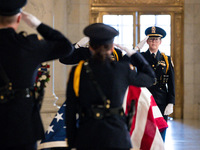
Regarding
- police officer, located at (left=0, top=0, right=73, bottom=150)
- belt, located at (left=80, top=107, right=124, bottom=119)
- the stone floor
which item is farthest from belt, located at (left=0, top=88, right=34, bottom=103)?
the stone floor

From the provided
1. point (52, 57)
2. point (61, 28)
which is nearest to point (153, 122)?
point (52, 57)

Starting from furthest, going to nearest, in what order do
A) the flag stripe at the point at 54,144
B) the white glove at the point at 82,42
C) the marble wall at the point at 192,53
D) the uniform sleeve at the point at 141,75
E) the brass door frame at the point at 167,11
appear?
the brass door frame at the point at 167,11
the marble wall at the point at 192,53
the white glove at the point at 82,42
the flag stripe at the point at 54,144
the uniform sleeve at the point at 141,75

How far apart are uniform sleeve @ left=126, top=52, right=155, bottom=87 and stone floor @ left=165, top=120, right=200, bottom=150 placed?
13.8ft

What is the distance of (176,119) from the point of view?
40.0 feet

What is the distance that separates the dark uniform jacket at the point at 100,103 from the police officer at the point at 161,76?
3.15 meters

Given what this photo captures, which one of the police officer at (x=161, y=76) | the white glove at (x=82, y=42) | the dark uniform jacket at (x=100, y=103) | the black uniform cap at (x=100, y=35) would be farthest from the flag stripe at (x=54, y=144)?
the black uniform cap at (x=100, y=35)

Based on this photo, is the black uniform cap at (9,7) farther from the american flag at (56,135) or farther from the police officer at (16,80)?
the american flag at (56,135)

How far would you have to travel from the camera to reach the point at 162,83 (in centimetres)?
616

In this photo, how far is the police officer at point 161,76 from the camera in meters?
6.08

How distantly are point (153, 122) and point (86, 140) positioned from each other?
2.33m

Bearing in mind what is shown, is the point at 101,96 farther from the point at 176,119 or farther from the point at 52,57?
the point at 176,119

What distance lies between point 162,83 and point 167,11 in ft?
21.8

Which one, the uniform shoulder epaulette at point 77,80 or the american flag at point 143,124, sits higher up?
the uniform shoulder epaulette at point 77,80

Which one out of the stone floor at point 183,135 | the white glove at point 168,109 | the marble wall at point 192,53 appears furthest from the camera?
the marble wall at point 192,53
